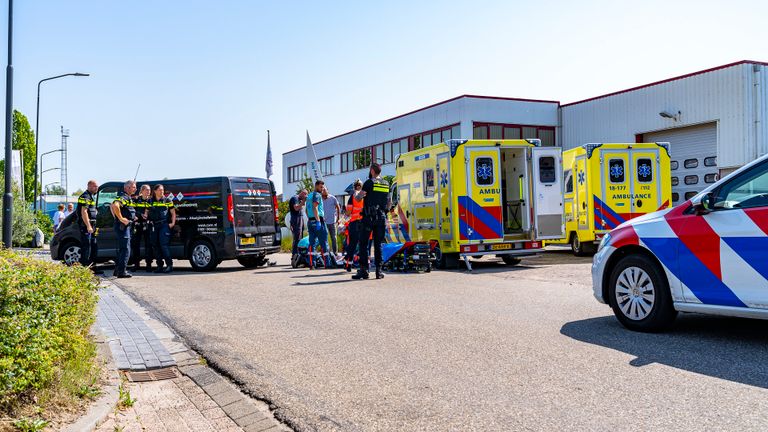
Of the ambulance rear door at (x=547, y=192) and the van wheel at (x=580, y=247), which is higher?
the ambulance rear door at (x=547, y=192)

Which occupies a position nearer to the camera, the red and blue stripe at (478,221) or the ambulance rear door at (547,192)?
the red and blue stripe at (478,221)

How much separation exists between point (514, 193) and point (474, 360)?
10.0 m

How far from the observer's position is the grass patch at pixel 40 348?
3.36 m

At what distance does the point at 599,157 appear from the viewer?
1539 centimetres

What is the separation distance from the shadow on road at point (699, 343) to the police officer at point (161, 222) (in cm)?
923

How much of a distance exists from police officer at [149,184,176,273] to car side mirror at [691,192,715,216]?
10.2 metres

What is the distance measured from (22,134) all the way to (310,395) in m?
63.2

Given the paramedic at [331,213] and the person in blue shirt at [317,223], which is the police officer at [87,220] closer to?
the person in blue shirt at [317,223]

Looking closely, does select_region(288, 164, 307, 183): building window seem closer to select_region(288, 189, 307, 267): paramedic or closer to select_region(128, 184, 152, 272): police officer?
select_region(288, 189, 307, 267): paramedic

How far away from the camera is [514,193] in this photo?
1468cm

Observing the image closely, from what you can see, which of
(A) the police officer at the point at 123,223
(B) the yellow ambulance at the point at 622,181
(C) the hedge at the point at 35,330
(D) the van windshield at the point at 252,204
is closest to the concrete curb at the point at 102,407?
(C) the hedge at the point at 35,330

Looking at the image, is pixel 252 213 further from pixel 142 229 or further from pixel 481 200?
pixel 481 200

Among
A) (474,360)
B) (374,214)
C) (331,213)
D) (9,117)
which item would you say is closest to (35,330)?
(474,360)

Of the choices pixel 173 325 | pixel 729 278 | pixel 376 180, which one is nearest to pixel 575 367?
pixel 729 278
